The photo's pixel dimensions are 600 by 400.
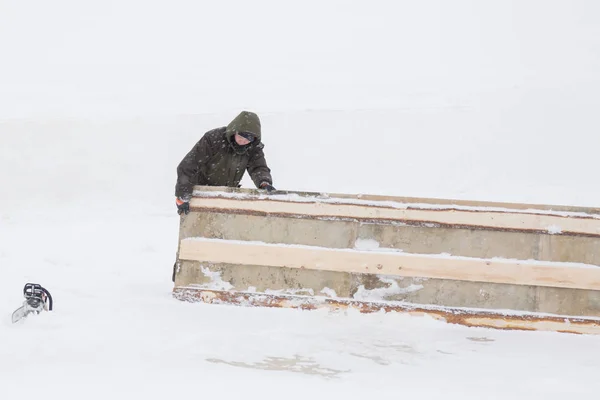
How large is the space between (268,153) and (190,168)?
1306 centimetres

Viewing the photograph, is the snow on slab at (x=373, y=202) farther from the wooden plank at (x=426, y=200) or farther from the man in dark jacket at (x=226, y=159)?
the man in dark jacket at (x=226, y=159)

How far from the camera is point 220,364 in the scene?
3.80 metres

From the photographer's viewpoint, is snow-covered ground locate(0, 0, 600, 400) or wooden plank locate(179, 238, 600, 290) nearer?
snow-covered ground locate(0, 0, 600, 400)

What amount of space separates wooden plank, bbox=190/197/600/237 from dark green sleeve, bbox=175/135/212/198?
0.38 feet

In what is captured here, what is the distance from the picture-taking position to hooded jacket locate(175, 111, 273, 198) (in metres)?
5.70

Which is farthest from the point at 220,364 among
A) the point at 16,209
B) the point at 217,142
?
the point at 16,209

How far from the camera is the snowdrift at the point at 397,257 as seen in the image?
17.1ft

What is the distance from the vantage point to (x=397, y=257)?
5312mm

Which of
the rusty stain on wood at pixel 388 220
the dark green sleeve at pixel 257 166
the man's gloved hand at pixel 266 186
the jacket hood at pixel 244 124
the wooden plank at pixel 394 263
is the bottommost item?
the wooden plank at pixel 394 263

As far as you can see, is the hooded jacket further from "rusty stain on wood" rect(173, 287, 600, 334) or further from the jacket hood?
"rusty stain on wood" rect(173, 287, 600, 334)

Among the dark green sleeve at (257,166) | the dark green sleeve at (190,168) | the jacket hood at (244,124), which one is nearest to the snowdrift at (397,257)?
the dark green sleeve at (190,168)

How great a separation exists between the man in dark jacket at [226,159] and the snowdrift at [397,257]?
29cm

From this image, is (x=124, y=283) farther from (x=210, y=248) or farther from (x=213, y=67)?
(x=213, y=67)

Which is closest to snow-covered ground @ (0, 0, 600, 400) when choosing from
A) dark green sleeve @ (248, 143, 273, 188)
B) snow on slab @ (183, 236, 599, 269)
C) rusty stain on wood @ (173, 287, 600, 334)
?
rusty stain on wood @ (173, 287, 600, 334)
